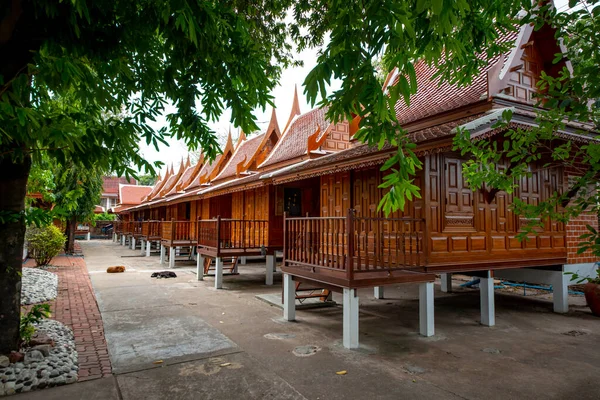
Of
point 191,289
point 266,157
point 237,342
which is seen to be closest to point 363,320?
point 237,342

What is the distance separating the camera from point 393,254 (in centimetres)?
745

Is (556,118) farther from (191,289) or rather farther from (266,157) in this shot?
(266,157)

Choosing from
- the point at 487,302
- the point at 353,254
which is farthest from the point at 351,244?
the point at 487,302

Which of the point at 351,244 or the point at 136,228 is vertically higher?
the point at 351,244

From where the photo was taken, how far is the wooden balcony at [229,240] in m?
11.3

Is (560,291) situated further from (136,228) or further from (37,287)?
(136,228)

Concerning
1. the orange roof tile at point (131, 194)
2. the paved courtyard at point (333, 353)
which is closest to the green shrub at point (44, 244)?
the paved courtyard at point (333, 353)

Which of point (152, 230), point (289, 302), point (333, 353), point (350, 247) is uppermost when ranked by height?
point (350, 247)

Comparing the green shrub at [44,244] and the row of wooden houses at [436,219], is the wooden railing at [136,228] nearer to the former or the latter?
the green shrub at [44,244]

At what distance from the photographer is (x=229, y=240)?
1195cm

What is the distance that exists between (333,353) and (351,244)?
1.58 meters

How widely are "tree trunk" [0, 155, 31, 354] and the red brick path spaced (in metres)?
0.88

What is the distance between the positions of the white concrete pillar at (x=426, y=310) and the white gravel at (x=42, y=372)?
507 centimetres

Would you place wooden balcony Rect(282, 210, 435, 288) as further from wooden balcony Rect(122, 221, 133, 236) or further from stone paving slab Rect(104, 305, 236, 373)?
wooden balcony Rect(122, 221, 133, 236)
